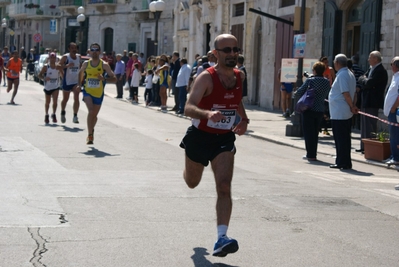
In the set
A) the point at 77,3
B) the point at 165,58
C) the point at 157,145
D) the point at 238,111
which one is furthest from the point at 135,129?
the point at 77,3

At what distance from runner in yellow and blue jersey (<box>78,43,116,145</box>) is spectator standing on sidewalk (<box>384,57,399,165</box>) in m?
4.93

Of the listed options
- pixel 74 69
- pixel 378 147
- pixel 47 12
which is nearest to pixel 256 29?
pixel 74 69

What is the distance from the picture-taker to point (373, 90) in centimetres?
1510

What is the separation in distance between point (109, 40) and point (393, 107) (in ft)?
165

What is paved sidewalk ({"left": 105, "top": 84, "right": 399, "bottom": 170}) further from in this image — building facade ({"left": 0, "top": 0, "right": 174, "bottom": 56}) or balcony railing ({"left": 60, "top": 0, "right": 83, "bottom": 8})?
balcony railing ({"left": 60, "top": 0, "right": 83, "bottom": 8})

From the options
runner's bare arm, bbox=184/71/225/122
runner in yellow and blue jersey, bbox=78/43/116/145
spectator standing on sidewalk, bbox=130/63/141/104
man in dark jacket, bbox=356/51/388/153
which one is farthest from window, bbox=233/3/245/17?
runner's bare arm, bbox=184/71/225/122

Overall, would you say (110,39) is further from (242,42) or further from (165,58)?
(165,58)

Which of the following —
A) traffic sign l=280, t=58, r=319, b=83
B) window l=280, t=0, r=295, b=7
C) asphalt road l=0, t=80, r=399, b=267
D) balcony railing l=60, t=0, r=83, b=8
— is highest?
balcony railing l=60, t=0, r=83, b=8

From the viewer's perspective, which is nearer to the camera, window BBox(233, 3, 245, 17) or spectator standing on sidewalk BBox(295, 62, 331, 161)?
spectator standing on sidewalk BBox(295, 62, 331, 161)

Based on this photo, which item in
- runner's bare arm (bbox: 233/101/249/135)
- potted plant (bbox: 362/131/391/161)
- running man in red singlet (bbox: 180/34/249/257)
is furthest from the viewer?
potted plant (bbox: 362/131/391/161)

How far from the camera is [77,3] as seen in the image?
216ft

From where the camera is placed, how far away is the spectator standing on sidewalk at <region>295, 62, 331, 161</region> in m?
14.3

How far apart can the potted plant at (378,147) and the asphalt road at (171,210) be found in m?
0.50

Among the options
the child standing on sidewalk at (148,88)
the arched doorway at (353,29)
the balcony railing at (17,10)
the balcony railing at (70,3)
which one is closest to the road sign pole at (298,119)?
the arched doorway at (353,29)
